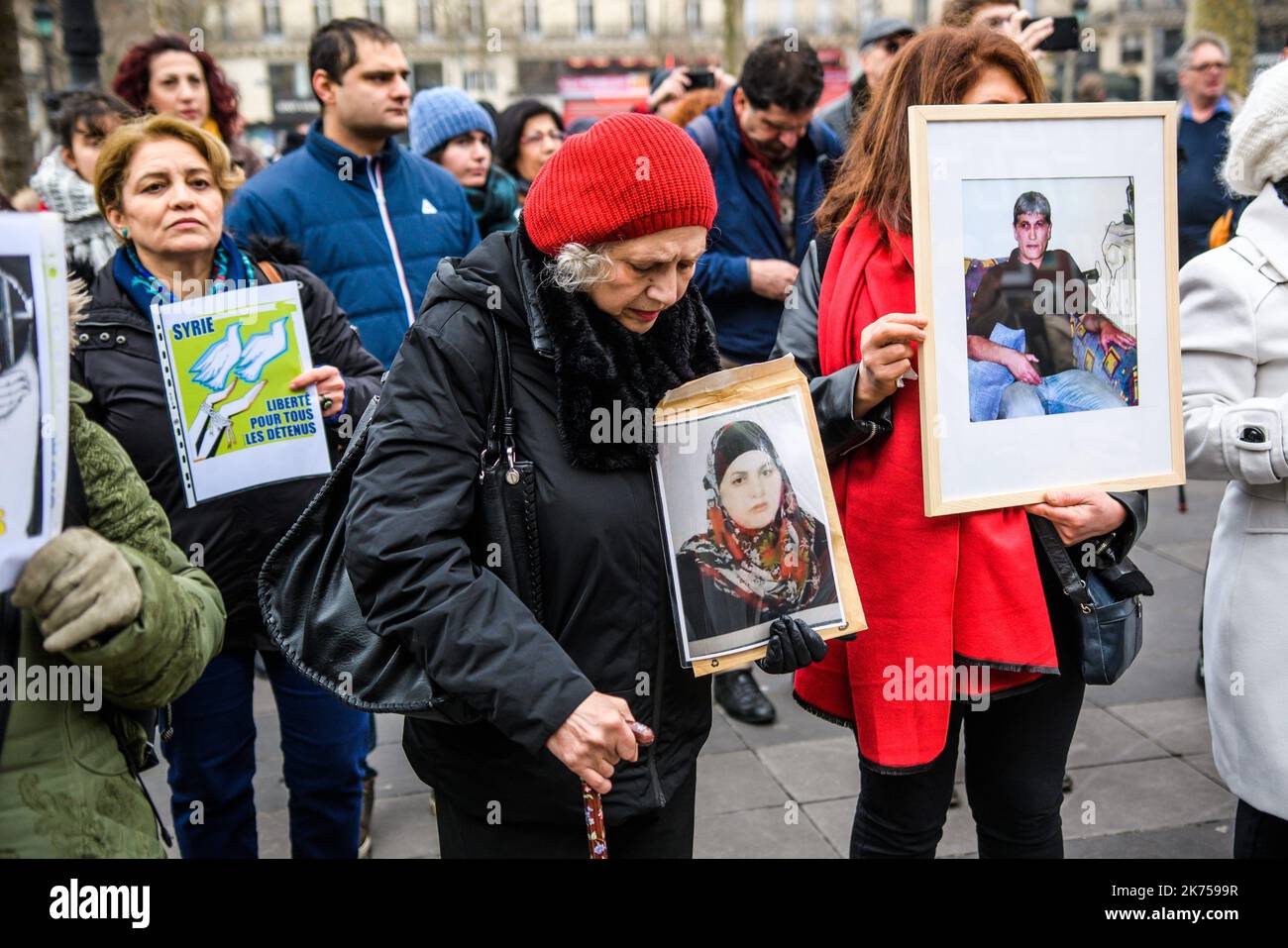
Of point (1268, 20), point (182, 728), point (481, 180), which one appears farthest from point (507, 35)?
point (182, 728)

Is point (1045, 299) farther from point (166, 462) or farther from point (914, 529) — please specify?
point (166, 462)

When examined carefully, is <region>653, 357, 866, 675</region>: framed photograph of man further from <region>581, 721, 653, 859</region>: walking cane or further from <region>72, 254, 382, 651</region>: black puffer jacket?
<region>72, 254, 382, 651</region>: black puffer jacket

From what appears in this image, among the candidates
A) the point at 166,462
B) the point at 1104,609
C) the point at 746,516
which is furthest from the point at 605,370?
the point at 166,462

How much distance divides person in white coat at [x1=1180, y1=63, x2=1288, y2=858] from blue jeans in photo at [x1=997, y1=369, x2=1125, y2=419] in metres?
0.28

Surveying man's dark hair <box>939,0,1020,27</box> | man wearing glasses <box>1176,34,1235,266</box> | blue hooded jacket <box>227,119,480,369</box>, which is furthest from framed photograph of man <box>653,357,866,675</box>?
man wearing glasses <box>1176,34,1235,266</box>

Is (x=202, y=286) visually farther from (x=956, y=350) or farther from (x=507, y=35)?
(x=507, y=35)

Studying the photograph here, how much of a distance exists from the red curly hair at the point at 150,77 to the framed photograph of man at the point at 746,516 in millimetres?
3674

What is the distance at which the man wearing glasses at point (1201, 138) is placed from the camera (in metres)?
6.76

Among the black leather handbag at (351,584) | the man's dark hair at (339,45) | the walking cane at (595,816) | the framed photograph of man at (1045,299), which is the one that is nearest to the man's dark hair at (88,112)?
the man's dark hair at (339,45)

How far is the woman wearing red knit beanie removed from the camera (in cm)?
184

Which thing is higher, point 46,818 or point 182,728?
point 46,818

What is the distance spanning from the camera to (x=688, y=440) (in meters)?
2.07

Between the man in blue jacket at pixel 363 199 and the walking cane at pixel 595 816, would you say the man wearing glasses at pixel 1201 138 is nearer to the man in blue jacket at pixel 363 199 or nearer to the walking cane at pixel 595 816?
the man in blue jacket at pixel 363 199
